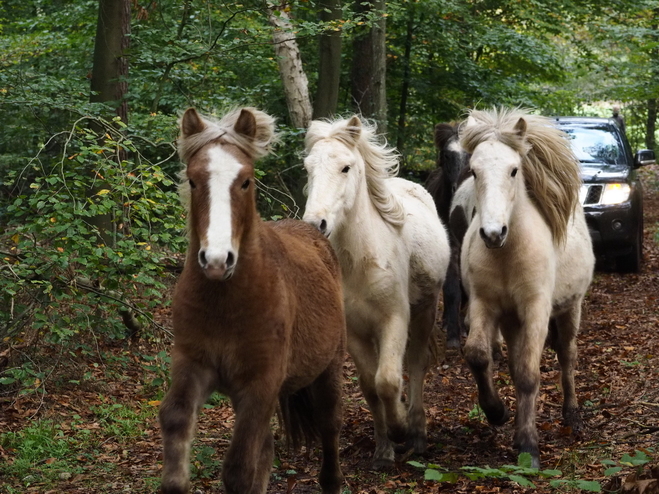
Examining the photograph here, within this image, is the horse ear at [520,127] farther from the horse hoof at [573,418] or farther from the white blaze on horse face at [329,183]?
the horse hoof at [573,418]

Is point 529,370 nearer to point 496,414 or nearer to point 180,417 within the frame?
point 496,414

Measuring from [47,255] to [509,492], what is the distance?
405 cm

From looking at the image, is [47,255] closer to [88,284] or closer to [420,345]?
[88,284]

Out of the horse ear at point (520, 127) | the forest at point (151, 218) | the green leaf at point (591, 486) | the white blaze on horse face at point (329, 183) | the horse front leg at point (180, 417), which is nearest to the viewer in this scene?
the green leaf at point (591, 486)

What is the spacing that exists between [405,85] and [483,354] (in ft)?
36.3

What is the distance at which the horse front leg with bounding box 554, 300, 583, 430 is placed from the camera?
22.6 ft

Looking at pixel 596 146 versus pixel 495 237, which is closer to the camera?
pixel 495 237

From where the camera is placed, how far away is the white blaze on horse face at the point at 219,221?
357 centimetres

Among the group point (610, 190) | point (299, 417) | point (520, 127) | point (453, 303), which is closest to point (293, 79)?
point (453, 303)

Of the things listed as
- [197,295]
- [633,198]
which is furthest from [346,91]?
[197,295]

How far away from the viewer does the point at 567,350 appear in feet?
23.1

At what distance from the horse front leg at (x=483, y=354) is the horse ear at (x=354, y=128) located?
1.46m

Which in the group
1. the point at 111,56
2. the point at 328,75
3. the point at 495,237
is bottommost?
the point at 495,237

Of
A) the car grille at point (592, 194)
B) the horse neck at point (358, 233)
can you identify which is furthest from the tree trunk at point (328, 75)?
the horse neck at point (358, 233)
